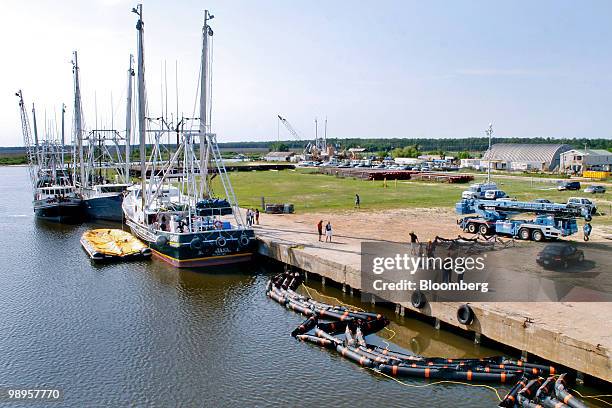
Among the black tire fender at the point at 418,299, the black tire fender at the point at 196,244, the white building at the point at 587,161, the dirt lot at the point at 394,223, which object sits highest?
the white building at the point at 587,161

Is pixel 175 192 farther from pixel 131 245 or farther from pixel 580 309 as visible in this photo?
pixel 580 309

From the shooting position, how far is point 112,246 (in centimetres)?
4053

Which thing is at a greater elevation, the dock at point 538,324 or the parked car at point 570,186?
the parked car at point 570,186

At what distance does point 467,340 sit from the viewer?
22906 mm

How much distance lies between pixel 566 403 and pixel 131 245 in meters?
32.2

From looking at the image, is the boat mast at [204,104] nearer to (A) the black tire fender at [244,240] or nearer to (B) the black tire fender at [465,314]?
(A) the black tire fender at [244,240]

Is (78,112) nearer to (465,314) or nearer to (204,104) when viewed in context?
(204,104)

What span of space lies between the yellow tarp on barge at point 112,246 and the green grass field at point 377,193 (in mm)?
15686

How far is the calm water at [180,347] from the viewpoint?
1894 centimetres

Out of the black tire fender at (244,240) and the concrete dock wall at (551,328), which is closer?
the concrete dock wall at (551,328)

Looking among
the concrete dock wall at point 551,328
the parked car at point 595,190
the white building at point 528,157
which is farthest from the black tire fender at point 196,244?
the white building at point 528,157

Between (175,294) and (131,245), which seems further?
(131,245)

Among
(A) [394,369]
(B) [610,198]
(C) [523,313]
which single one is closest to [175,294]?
(A) [394,369]

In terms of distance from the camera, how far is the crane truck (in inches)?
1357
